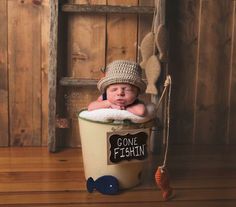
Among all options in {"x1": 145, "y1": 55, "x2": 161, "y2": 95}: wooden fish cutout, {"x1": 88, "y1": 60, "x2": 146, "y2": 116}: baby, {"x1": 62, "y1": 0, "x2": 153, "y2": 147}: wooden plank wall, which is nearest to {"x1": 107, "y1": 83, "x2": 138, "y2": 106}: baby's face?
{"x1": 88, "y1": 60, "x2": 146, "y2": 116}: baby

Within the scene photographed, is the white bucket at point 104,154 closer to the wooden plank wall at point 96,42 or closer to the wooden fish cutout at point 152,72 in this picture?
the wooden fish cutout at point 152,72

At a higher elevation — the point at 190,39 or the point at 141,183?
the point at 190,39

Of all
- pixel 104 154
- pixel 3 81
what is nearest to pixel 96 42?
A: pixel 3 81

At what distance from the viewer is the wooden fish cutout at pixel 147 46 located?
204cm

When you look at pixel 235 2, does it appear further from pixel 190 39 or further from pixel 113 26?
pixel 113 26

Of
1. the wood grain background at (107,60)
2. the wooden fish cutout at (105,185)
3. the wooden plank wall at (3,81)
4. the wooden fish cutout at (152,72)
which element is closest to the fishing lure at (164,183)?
the wooden fish cutout at (105,185)

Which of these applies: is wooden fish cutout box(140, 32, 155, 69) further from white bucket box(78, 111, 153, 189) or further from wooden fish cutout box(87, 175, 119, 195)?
wooden fish cutout box(87, 175, 119, 195)

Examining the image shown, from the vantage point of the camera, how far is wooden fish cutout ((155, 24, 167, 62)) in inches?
79.0

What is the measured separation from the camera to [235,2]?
2240 mm

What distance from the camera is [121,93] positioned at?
1630mm

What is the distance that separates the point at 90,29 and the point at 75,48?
12 cm

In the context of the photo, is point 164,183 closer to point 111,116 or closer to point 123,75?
point 111,116

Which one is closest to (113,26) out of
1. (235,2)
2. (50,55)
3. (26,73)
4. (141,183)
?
(50,55)

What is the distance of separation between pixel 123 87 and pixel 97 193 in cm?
39
